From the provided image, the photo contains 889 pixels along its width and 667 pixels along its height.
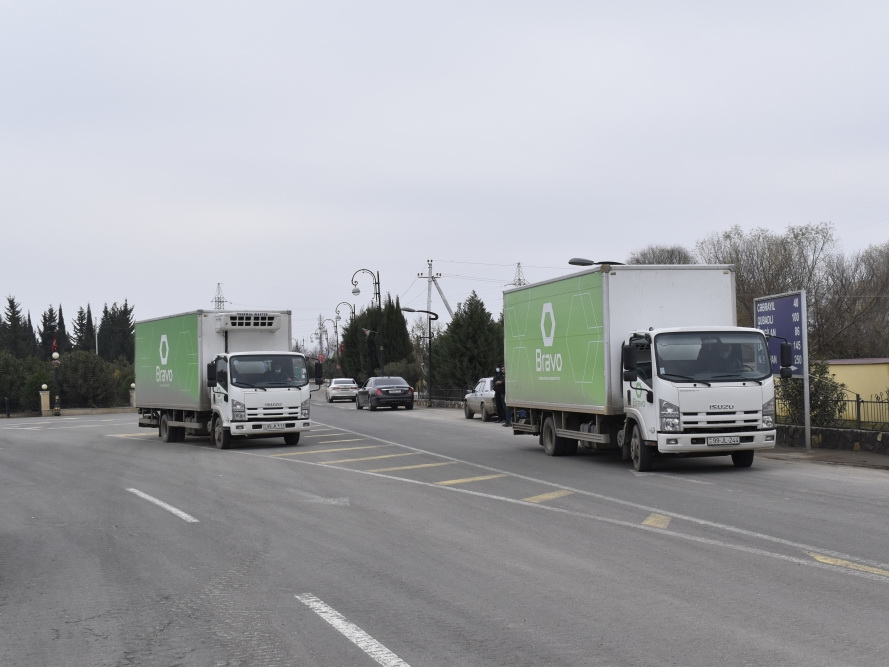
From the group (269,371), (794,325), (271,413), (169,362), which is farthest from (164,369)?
(794,325)

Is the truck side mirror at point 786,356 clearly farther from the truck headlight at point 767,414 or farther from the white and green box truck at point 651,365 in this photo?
the truck headlight at point 767,414

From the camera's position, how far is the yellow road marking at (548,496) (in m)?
13.4


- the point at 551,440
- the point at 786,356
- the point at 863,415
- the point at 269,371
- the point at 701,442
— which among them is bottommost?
the point at 551,440

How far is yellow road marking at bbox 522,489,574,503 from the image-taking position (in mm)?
13367

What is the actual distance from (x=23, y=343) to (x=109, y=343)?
18.3 metres

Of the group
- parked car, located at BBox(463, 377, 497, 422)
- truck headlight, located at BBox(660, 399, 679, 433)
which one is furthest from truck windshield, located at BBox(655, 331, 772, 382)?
parked car, located at BBox(463, 377, 497, 422)

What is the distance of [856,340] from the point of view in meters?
54.8

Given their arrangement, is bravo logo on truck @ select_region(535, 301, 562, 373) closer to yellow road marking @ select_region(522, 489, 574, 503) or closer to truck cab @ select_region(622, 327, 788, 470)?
truck cab @ select_region(622, 327, 788, 470)

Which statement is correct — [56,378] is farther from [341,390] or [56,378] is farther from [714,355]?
[714,355]

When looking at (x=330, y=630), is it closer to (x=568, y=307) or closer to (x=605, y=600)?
(x=605, y=600)

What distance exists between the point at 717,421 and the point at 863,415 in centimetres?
530

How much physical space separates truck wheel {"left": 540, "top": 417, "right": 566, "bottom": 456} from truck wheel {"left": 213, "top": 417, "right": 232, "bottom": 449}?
813 centimetres

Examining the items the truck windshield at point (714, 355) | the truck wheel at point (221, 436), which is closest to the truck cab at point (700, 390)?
the truck windshield at point (714, 355)

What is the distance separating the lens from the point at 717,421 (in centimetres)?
1619
